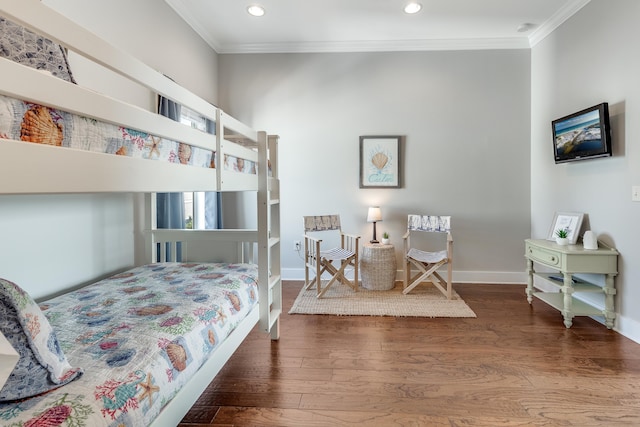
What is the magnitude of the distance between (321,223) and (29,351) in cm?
290

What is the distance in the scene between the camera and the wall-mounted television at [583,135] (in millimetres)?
2559

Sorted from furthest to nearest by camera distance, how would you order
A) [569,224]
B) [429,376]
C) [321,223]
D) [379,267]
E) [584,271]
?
[321,223], [379,267], [569,224], [584,271], [429,376]

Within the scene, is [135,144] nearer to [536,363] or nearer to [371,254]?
[536,363]

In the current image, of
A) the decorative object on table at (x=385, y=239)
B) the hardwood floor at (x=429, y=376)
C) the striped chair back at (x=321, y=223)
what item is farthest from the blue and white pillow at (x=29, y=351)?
the decorative object on table at (x=385, y=239)

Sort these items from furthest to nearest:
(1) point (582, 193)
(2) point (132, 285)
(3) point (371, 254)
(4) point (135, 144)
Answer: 1. (3) point (371, 254)
2. (1) point (582, 193)
3. (2) point (132, 285)
4. (4) point (135, 144)

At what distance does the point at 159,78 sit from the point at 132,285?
1.29m

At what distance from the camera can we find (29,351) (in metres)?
0.93

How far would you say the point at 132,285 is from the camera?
1970mm

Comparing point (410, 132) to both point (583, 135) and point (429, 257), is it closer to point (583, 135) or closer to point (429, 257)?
point (429, 257)

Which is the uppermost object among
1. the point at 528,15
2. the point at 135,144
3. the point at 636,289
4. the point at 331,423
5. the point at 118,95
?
the point at 528,15

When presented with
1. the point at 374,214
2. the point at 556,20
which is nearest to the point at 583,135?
the point at 556,20

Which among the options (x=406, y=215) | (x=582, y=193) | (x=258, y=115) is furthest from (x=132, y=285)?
(x=582, y=193)

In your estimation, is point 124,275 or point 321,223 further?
point 321,223

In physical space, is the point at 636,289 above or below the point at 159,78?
below
